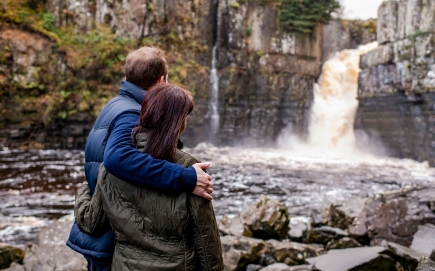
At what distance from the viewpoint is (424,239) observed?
5.00 meters

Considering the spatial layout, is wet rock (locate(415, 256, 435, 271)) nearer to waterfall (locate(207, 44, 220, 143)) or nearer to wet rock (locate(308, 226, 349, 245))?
wet rock (locate(308, 226, 349, 245))

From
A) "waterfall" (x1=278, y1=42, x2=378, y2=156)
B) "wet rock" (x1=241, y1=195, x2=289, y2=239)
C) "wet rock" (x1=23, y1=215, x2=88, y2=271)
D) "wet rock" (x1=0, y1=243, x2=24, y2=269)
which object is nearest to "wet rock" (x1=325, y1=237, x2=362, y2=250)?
"wet rock" (x1=241, y1=195, x2=289, y2=239)

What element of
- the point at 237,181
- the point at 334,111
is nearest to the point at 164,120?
the point at 237,181

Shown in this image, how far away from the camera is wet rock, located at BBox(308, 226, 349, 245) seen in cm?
645

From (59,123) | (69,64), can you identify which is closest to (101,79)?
(69,64)

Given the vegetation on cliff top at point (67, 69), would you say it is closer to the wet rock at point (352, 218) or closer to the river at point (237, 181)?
the river at point (237, 181)

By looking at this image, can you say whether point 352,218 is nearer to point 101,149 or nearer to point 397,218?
point 397,218

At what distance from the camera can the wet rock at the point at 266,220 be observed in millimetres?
6664

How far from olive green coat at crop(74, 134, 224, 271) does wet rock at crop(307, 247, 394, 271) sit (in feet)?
8.93

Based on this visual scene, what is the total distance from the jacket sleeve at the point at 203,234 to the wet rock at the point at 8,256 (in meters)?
4.52

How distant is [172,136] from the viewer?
6.49ft

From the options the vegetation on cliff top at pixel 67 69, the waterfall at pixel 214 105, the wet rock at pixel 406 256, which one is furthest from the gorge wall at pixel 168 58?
the wet rock at pixel 406 256

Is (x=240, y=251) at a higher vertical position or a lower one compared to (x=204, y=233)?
lower

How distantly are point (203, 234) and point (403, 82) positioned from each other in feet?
65.2
